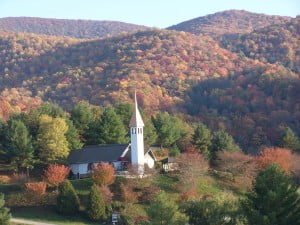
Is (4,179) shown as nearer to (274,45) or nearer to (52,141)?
(52,141)

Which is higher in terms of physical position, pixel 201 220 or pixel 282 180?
pixel 282 180

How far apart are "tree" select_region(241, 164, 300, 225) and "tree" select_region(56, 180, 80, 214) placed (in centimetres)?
1587

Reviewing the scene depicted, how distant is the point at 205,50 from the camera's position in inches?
5162

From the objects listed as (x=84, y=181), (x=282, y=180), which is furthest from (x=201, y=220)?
(x=84, y=181)

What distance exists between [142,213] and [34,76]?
88.6 m

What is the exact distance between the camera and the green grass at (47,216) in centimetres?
4069

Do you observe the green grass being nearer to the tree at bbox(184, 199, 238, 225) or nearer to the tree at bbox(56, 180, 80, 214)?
the tree at bbox(56, 180, 80, 214)

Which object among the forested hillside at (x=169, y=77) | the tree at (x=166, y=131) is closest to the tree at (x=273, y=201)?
the tree at (x=166, y=131)

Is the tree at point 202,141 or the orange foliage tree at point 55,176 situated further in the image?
the tree at point 202,141

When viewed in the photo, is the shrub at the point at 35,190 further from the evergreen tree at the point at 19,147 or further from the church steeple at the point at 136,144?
the church steeple at the point at 136,144

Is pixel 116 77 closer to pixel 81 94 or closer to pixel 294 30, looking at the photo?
pixel 81 94

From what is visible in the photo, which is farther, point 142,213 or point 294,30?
point 294,30

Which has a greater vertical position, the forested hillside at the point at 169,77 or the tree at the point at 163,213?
the forested hillside at the point at 169,77

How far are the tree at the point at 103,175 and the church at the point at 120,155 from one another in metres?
2.95
